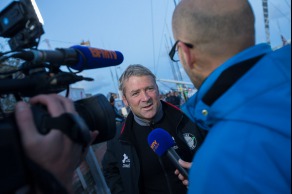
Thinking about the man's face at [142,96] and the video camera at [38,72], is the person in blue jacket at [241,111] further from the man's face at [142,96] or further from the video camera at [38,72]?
the man's face at [142,96]

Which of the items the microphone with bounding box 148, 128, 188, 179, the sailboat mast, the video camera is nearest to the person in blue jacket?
the video camera

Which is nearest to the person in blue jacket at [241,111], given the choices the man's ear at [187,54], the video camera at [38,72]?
the man's ear at [187,54]

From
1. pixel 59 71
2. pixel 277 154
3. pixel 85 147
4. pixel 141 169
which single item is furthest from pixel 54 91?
pixel 141 169

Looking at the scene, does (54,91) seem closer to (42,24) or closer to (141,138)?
(42,24)

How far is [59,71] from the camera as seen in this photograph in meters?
1.14

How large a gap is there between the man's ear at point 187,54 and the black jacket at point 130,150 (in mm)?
1227

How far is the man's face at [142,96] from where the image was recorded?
8.73ft

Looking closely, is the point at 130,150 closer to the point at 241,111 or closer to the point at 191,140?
the point at 191,140

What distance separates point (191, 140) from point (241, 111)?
155cm

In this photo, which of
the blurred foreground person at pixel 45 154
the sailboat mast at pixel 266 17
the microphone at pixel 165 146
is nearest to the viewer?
the blurred foreground person at pixel 45 154

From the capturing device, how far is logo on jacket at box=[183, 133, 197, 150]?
2.40 meters

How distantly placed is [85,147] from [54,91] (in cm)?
28

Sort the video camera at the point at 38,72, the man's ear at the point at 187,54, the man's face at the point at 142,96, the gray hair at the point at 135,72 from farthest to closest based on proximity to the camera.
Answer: the gray hair at the point at 135,72 < the man's face at the point at 142,96 < the man's ear at the point at 187,54 < the video camera at the point at 38,72

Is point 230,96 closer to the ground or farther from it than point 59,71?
closer to the ground
